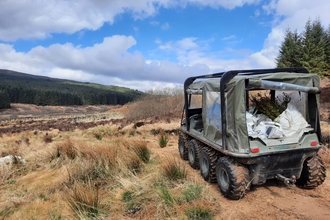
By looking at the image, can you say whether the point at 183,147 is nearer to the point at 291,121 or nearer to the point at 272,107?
the point at 272,107

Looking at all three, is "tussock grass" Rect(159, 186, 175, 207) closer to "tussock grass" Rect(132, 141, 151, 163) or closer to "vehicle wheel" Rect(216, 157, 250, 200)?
"vehicle wheel" Rect(216, 157, 250, 200)

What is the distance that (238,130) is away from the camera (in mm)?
4441

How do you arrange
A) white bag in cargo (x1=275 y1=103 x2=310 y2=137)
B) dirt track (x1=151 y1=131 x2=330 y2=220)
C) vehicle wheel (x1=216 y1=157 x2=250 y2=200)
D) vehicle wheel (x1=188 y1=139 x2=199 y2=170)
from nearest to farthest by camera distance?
dirt track (x1=151 y1=131 x2=330 y2=220)
vehicle wheel (x1=216 y1=157 x2=250 y2=200)
white bag in cargo (x1=275 y1=103 x2=310 y2=137)
vehicle wheel (x1=188 y1=139 x2=199 y2=170)

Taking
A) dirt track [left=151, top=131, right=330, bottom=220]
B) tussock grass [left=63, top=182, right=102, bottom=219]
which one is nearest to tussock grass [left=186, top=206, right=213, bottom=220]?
dirt track [left=151, top=131, right=330, bottom=220]

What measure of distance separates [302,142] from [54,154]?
7930 mm

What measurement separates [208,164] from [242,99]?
72.3 inches

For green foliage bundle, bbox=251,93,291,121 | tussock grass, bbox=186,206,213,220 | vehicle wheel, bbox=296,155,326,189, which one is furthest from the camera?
green foliage bundle, bbox=251,93,291,121

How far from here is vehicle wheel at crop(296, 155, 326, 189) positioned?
488 centimetres

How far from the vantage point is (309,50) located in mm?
33938

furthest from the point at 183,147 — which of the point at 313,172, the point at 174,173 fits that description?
the point at 313,172

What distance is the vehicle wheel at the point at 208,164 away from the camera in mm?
5383

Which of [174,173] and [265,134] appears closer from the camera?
[265,134]

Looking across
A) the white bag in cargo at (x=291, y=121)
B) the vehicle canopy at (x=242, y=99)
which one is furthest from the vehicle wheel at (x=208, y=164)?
the white bag in cargo at (x=291, y=121)

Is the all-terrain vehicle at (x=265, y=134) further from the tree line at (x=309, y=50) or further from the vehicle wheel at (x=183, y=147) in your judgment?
the tree line at (x=309, y=50)
